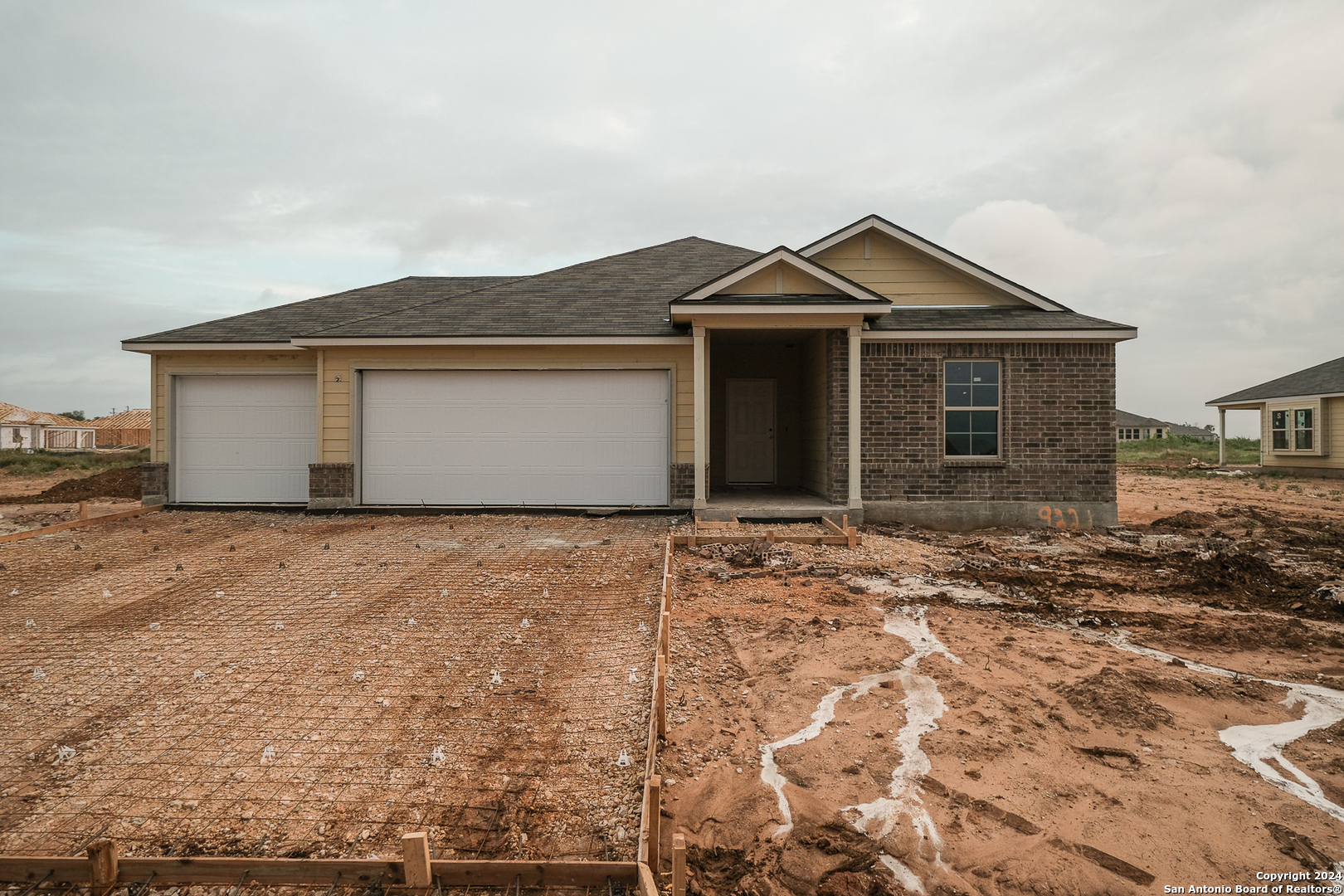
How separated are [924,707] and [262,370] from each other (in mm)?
12071

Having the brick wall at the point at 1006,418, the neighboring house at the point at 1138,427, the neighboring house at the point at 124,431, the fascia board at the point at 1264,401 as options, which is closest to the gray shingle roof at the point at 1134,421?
the neighboring house at the point at 1138,427

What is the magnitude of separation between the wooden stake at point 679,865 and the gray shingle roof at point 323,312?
1131 centimetres

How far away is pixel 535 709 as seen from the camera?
3.75m

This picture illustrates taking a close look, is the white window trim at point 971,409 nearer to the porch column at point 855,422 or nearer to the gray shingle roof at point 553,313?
the gray shingle roof at point 553,313

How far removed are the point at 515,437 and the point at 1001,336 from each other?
8272 millimetres

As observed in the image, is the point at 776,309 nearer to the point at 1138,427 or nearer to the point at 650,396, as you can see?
the point at 650,396

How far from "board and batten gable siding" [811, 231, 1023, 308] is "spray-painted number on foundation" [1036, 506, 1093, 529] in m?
3.70

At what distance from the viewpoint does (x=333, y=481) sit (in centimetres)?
1106

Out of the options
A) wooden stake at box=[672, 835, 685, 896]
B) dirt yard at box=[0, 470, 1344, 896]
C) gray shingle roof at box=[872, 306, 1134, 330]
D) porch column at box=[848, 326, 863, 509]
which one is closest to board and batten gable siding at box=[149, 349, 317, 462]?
dirt yard at box=[0, 470, 1344, 896]

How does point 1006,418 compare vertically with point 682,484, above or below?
above

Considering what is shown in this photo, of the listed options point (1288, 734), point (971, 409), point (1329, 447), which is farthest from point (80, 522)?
point (1329, 447)

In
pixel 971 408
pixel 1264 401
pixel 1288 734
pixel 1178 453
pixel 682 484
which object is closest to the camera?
pixel 1288 734

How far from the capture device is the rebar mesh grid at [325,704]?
270 cm

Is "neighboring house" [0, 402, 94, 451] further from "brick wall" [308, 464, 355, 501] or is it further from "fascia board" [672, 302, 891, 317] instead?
"fascia board" [672, 302, 891, 317]
